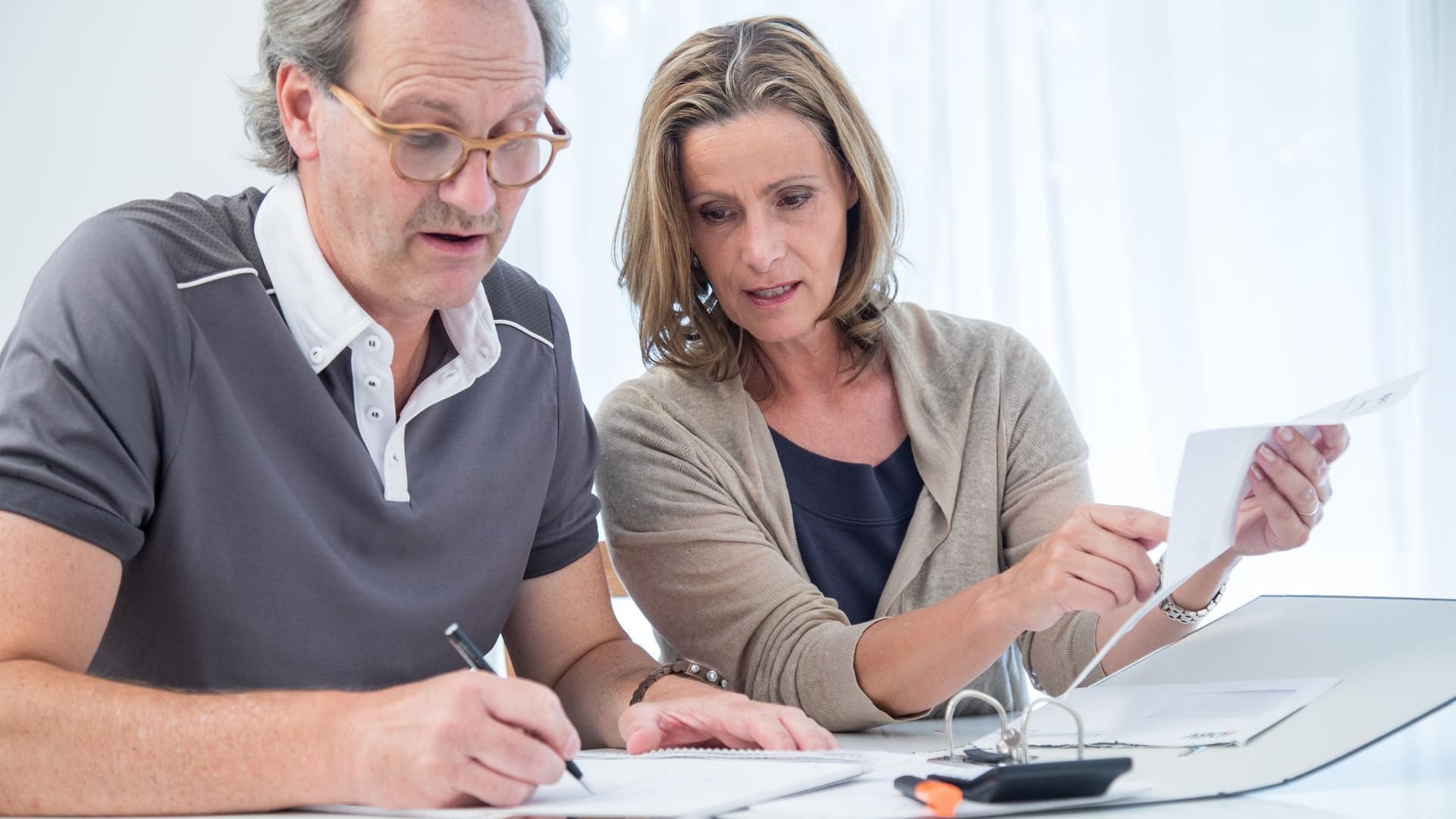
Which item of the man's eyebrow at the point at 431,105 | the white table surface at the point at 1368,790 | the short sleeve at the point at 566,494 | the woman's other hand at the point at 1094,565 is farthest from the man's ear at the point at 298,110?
the white table surface at the point at 1368,790

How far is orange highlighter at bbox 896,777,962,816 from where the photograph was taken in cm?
79

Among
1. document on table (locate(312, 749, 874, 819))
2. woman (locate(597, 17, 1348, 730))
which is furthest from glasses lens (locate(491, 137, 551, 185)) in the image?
document on table (locate(312, 749, 874, 819))

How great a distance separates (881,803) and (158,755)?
0.47 m

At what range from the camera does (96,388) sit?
102 cm

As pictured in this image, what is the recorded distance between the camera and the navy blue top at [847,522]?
5.47 feet

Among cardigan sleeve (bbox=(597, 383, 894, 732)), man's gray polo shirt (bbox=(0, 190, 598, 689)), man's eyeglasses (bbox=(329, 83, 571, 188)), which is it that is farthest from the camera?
cardigan sleeve (bbox=(597, 383, 894, 732))

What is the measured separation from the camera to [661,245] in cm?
167

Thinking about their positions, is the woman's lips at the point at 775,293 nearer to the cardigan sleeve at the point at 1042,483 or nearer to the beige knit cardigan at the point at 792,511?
the beige knit cardigan at the point at 792,511

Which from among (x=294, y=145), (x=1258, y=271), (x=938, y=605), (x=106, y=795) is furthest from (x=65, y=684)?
(x=1258, y=271)

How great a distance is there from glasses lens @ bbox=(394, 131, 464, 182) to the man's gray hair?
11 centimetres

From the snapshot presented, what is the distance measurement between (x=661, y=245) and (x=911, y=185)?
1972mm

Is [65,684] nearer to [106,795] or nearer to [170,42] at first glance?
[106,795]

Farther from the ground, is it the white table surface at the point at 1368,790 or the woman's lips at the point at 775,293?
the woman's lips at the point at 775,293

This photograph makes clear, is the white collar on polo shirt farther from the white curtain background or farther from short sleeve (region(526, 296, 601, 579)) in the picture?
the white curtain background
